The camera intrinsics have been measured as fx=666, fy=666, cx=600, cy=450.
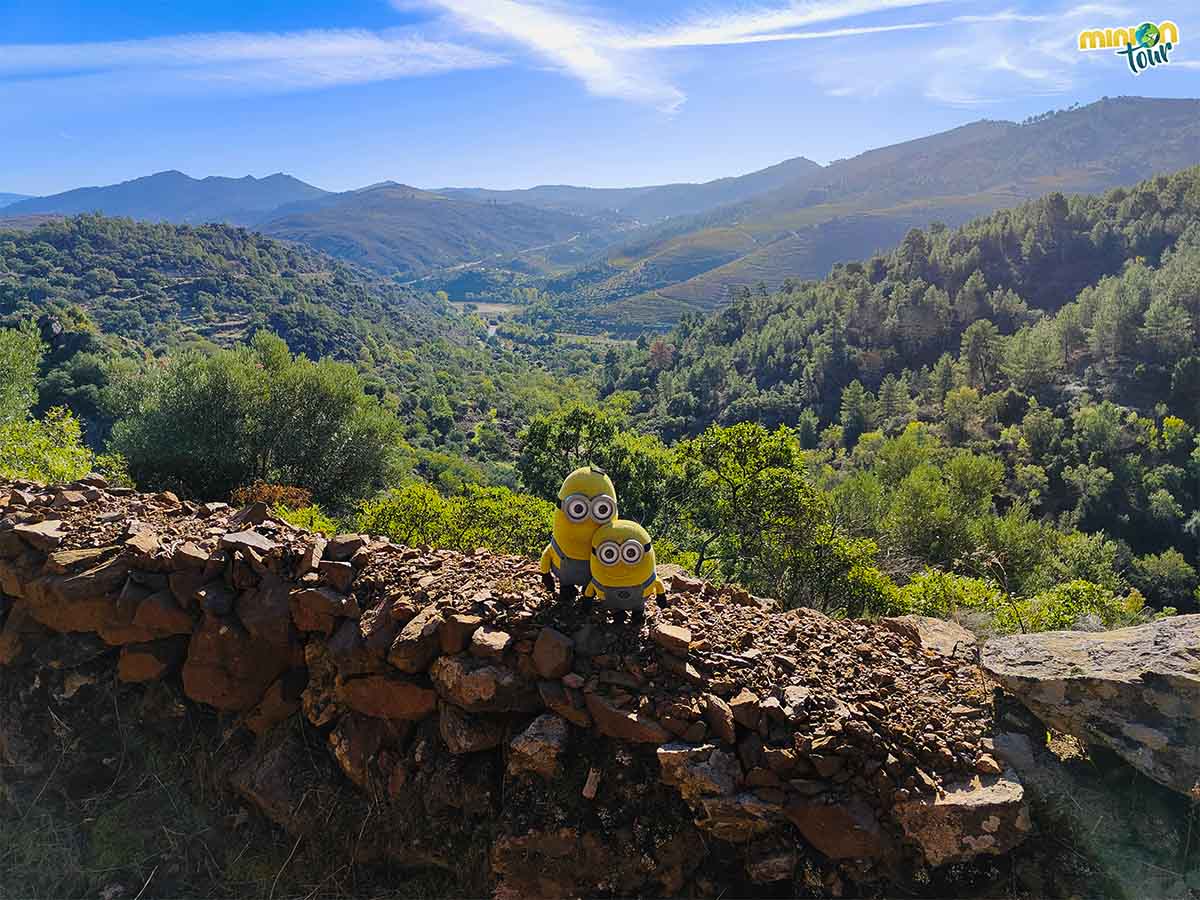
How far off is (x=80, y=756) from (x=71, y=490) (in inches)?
141

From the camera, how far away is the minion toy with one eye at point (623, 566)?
5668mm

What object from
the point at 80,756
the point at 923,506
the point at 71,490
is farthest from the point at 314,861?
the point at 923,506

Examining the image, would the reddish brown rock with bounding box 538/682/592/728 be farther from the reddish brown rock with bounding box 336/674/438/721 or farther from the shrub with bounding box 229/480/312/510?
the shrub with bounding box 229/480/312/510

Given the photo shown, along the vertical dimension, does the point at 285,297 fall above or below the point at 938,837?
above

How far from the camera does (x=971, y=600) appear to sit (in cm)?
1260

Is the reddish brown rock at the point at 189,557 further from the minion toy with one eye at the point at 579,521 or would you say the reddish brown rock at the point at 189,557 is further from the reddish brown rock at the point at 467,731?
the minion toy with one eye at the point at 579,521

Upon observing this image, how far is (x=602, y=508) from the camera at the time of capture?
585 cm

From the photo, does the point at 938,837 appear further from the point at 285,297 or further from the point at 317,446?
the point at 285,297

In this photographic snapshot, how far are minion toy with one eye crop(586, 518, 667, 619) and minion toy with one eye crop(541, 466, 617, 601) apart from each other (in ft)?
0.38

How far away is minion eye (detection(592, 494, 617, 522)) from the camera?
5832 mm

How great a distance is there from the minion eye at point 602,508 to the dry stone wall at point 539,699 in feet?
2.89

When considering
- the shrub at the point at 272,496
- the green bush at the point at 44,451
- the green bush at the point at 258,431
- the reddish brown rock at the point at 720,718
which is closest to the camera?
the reddish brown rock at the point at 720,718

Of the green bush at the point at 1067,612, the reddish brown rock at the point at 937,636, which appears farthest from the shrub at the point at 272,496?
the green bush at the point at 1067,612

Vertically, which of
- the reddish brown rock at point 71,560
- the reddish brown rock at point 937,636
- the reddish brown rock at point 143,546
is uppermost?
A: the reddish brown rock at point 143,546
